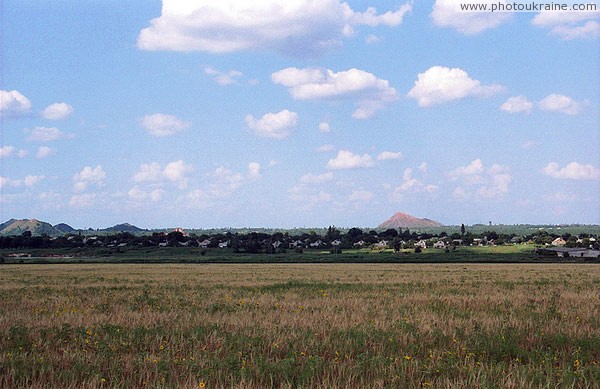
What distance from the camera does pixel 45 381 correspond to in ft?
33.9

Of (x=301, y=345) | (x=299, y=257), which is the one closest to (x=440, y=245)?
(x=299, y=257)

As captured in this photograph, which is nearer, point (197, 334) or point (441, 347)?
point (441, 347)

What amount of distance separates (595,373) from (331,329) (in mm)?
6609

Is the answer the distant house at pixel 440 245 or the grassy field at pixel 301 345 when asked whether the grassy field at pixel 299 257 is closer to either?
the distant house at pixel 440 245

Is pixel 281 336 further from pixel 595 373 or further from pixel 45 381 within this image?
pixel 595 373

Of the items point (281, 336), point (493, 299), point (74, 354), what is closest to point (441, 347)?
point (281, 336)

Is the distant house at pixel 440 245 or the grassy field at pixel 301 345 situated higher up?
the grassy field at pixel 301 345

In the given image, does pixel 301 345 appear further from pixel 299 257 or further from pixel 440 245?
pixel 440 245

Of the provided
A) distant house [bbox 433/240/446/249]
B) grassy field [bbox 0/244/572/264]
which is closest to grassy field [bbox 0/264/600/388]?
grassy field [bbox 0/244/572/264]

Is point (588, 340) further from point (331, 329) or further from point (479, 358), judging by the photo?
point (331, 329)

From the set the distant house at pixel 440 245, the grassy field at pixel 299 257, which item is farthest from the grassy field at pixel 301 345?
the distant house at pixel 440 245

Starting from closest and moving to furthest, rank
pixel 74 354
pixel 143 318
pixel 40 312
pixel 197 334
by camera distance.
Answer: pixel 74 354, pixel 197 334, pixel 143 318, pixel 40 312

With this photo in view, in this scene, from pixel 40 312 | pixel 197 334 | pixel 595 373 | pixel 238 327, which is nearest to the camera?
pixel 595 373

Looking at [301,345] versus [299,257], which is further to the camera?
[299,257]
